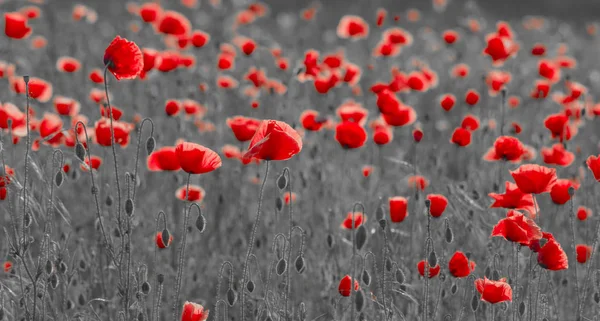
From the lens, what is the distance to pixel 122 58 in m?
2.44

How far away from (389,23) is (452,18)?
4.62 ft

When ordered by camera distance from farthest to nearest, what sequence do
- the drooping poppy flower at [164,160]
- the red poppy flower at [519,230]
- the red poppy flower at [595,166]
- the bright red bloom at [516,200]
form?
the drooping poppy flower at [164,160]
the bright red bloom at [516,200]
the red poppy flower at [595,166]
the red poppy flower at [519,230]

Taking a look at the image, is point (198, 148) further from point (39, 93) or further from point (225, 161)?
point (225, 161)

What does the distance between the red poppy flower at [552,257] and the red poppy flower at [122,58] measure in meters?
1.40

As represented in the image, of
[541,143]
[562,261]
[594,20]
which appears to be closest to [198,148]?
[562,261]

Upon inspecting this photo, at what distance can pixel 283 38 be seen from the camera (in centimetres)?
1012

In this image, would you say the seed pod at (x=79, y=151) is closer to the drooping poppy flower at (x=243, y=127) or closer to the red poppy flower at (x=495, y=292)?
the drooping poppy flower at (x=243, y=127)

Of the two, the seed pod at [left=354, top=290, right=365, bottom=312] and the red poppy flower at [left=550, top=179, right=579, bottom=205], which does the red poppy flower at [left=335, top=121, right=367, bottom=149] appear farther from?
the seed pod at [left=354, top=290, right=365, bottom=312]

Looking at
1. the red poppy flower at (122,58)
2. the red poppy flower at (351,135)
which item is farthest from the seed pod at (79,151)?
the red poppy flower at (351,135)

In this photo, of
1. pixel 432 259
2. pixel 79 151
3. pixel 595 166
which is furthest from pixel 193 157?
pixel 595 166

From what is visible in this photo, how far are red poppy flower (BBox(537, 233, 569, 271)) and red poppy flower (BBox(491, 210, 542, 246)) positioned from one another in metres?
0.05

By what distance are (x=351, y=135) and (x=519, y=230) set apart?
119 cm

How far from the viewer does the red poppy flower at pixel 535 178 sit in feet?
8.52

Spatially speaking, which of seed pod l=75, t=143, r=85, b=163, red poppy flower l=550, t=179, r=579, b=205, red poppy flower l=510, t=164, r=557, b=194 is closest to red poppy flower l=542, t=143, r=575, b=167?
red poppy flower l=550, t=179, r=579, b=205
